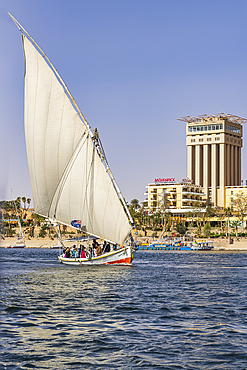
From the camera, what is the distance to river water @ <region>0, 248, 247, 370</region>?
653 inches

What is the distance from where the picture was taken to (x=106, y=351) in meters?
17.7

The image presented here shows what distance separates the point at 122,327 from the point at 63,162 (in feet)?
125

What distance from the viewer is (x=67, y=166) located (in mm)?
58719

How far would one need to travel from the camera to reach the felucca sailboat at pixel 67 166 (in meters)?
57.1

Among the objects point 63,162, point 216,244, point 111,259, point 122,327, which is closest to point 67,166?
point 63,162

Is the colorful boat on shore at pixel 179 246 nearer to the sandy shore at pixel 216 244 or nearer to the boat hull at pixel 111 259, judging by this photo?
the sandy shore at pixel 216 244

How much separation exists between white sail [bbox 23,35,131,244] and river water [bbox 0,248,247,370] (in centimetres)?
2007

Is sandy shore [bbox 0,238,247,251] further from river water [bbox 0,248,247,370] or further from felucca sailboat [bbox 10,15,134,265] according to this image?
river water [bbox 0,248,247,370]

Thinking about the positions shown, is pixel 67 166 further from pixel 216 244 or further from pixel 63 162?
pixel 216 244

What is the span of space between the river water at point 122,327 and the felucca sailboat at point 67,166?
65.7 feet

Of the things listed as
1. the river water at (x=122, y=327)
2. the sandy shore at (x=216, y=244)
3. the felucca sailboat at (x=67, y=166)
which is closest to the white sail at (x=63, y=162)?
the felucca sailboat at (x=67, y=166)

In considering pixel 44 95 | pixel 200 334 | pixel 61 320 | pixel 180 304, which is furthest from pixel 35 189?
pixel 200 334

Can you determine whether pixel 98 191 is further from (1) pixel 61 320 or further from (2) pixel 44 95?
(1) pixel 61 320

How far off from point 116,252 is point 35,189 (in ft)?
42.7
